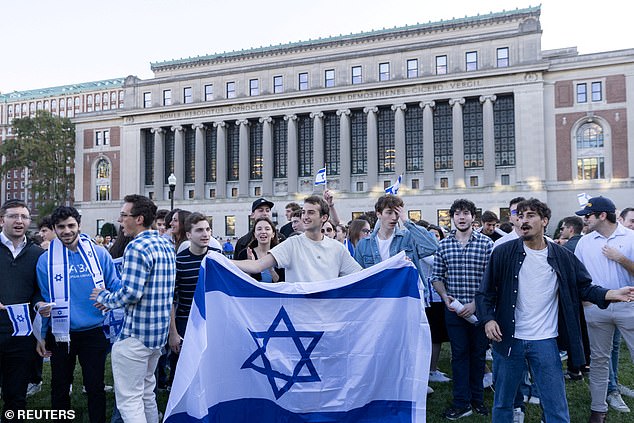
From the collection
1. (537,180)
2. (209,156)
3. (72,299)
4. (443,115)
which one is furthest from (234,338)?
(209,156)

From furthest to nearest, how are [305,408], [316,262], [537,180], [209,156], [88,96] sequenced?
[88,96]
[209,156]
[537,180]
[316,262]
[305,408]

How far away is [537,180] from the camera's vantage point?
48688 mm

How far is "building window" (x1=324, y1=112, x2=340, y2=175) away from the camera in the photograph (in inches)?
2303

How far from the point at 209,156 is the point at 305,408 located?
6091 centimetres

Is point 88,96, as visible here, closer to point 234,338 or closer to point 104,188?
point 104,188

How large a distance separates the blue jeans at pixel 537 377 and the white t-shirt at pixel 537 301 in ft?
0.36

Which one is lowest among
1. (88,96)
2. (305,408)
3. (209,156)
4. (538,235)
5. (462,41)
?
(305,408)

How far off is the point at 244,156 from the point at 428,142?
72.7ft

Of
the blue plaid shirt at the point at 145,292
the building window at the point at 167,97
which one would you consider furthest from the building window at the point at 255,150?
the blue plaid shirt at the point at 145,292

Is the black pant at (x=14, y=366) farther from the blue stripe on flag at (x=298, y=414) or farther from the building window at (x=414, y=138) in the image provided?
the building window at (x=414, y=138)

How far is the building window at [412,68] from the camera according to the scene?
5484 cm

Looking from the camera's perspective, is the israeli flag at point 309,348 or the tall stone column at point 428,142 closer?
the israeli flag at point 309,348

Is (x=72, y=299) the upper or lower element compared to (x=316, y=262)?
lower
